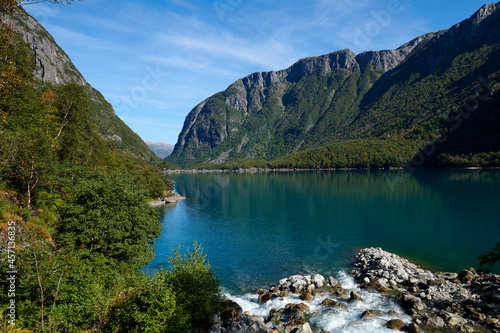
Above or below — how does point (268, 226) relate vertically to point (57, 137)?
below

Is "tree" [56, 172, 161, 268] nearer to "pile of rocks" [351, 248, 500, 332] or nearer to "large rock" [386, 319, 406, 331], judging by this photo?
"large rock" [386, 319, 406, 331]

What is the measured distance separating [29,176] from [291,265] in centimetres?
3694

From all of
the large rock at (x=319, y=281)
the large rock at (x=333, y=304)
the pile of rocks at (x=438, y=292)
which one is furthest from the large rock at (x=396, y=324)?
the large rock at (x=319, y=281)

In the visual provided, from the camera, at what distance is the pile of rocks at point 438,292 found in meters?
23.8

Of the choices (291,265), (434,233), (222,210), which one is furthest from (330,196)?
(291,265)

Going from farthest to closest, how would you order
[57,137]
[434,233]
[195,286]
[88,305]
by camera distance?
1. [434,233]
2. [57,137]
3. [195,286]
4. [88,305]

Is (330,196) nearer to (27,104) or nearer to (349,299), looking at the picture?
(349,299)

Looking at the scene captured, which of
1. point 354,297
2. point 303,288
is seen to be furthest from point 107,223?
point 354,297

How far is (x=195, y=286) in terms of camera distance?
19828 mm

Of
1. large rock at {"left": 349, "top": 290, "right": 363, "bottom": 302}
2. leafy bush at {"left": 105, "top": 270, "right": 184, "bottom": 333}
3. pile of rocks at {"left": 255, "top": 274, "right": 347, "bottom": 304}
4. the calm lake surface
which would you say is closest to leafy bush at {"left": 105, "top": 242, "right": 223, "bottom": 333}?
leafy bush at {"left": 105, "top": 270, "right": 184, "bottom": 333}

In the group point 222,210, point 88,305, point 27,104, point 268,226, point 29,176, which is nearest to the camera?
point 88,305

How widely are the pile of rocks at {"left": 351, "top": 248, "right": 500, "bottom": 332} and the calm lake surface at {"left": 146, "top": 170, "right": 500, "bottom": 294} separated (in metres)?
5.20

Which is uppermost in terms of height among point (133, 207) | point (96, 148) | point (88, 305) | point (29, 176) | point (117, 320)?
point (96, 148)

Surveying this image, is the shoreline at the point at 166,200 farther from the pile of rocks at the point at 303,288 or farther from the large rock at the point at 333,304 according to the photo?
the large rock at the point at 333,304
